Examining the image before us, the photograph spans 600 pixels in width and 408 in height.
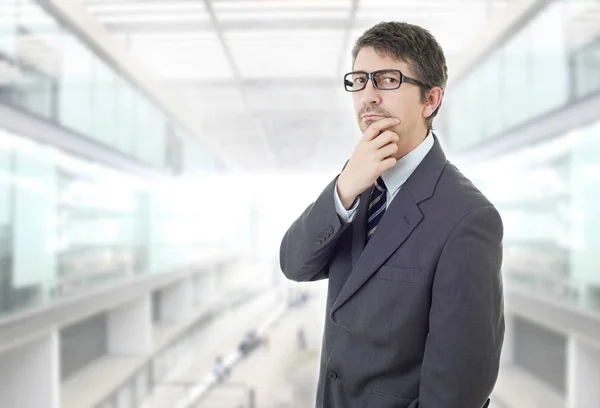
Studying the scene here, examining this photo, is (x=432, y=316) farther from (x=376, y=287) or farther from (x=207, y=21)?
(x=207, y=21)

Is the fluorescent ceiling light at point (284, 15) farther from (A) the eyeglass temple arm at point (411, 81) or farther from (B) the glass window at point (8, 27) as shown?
(A) the eyeglass temple arm at point (411, 81)

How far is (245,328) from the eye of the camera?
1777cm

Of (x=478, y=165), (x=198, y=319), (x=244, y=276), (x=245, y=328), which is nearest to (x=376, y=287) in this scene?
(x=478, y=165)

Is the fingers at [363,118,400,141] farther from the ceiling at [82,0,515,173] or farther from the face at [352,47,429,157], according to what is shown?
the ceiling at [82,0,515,173]

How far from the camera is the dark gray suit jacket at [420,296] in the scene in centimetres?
77

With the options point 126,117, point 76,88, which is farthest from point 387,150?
point 126,117

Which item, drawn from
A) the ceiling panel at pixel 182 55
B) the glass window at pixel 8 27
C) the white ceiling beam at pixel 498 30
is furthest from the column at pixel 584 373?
the glass window at pixel 8 27

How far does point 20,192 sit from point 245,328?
14.7m

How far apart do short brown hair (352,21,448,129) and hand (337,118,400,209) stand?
4.4 inches

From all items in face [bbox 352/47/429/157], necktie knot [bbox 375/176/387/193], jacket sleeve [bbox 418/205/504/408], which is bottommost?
jacket sleeve [bbox 418/205/504/408]

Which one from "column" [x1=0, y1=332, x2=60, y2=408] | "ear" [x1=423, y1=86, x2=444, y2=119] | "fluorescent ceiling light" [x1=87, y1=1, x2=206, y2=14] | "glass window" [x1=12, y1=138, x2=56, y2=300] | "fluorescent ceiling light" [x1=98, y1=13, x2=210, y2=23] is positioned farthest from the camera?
"column" [x1=0, y1=332, x2=60, y2=408]

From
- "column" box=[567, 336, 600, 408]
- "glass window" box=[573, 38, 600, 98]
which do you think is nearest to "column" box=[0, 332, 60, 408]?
"glass window" box=[573, 38, 600, 98]

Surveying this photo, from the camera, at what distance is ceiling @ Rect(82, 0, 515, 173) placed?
420cm

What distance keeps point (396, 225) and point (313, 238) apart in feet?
0.44
